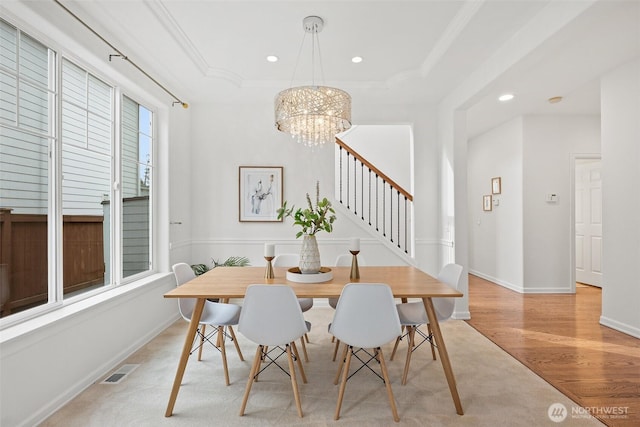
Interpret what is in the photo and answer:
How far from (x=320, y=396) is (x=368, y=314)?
0.75m

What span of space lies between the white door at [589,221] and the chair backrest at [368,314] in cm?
535

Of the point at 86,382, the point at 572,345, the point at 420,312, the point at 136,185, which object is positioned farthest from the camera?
the point at 136,185

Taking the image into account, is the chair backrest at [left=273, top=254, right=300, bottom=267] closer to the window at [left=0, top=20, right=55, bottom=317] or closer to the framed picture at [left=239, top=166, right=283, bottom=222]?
the framed picture at [left=239, top=166, right=283, bottom=222]

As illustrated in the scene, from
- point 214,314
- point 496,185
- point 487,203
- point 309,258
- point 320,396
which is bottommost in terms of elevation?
point 320,396

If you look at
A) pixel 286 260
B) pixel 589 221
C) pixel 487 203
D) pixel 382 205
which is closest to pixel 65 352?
pixel 286 260

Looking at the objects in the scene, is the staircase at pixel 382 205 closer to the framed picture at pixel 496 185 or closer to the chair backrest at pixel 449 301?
the framed picture at pixel 496 185

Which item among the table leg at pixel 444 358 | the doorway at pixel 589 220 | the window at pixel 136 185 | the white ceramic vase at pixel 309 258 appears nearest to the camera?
the table leg at pixel 444 358

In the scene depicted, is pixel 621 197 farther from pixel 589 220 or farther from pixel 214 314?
pixel 214 314

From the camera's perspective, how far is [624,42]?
2.85m

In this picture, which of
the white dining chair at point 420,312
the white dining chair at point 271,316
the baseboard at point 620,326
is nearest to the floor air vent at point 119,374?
the white dining chair at point 271,316

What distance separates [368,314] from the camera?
1917 millimetres

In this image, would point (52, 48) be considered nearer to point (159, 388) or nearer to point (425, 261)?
point (159, 388)

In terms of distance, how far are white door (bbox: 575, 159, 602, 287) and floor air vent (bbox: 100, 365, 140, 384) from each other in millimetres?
6630

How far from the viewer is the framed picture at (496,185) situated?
5.56 meters
